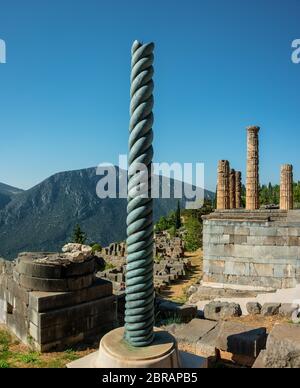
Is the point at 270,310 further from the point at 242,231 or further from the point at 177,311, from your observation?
the point at 242,231

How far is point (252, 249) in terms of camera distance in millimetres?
13305

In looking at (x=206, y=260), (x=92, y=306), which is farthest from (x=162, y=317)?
(x=206, y=260)

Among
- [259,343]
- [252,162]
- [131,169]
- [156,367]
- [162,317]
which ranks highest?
[252,162]

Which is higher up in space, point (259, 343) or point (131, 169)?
point (131, 169)

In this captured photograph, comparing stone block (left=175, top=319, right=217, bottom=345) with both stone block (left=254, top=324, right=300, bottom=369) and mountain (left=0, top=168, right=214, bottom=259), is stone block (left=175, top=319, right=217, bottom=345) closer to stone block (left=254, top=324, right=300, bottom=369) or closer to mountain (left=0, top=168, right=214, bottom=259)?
stone block (left=254, top=324, right=300, bottom=369)

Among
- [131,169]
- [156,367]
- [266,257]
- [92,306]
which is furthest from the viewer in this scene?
[266,257]

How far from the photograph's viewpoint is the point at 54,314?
6145 mm

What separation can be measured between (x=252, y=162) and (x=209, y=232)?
465 cm

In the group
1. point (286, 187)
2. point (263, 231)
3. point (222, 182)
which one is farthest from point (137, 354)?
point (222, 182)

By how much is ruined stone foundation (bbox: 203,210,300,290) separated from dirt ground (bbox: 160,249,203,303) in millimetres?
1511

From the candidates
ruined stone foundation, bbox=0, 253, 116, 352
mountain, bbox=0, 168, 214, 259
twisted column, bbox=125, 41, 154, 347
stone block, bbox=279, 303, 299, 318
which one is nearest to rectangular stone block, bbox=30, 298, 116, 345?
ruined stone foundation, bbox=0, 253, 116, 352

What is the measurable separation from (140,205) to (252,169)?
1417 centimetres

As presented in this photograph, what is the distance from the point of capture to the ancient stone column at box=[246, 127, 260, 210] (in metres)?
16.6
